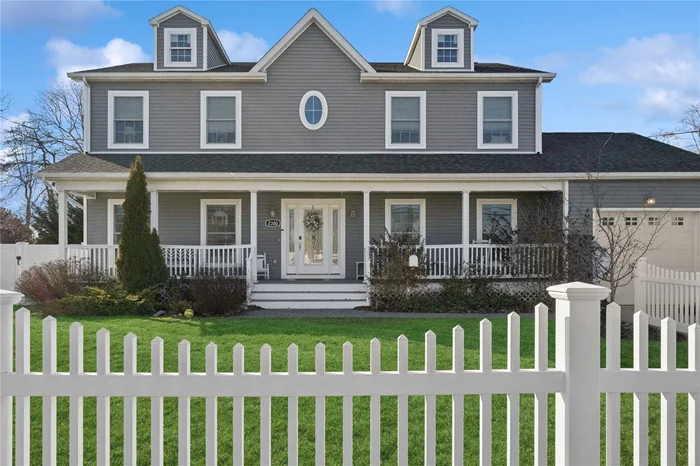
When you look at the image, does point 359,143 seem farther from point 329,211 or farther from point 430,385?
point 430,385

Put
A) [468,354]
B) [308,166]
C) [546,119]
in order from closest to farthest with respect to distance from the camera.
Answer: [468,354] → [308,166] → [546,119]

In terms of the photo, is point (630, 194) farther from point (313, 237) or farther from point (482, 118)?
point (313, 237)

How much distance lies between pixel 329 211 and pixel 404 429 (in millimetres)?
12243

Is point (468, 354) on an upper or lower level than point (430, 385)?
lower

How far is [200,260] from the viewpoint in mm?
12375

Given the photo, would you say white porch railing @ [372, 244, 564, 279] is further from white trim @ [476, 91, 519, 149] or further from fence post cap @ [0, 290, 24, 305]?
fence post cap @ [0, 290, 24, 305]

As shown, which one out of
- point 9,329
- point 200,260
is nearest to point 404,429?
point 9,329

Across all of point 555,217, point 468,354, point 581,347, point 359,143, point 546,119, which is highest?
point 546,119

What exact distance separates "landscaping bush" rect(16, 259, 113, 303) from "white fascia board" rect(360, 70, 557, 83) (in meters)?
9.25

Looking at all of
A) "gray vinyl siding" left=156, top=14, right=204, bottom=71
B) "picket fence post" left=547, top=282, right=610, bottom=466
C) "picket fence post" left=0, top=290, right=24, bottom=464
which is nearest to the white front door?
"gray vinyl siding" left=156, top=14, right=204, bottom=71

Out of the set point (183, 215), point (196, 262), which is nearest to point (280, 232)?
point (196, 262)

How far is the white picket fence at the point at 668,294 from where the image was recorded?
28.2 feet

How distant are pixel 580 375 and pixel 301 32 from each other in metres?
14.0

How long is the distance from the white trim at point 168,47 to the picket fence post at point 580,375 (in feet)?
48.5
